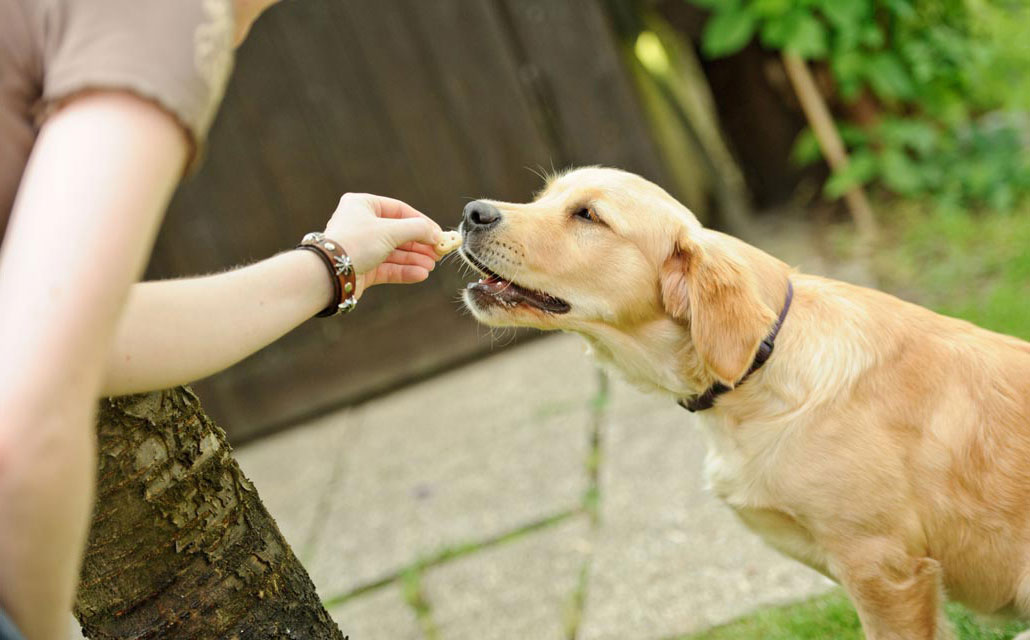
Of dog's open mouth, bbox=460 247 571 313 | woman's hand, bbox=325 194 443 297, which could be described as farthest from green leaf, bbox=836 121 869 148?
woman's hand, bbox=325 194 443 297

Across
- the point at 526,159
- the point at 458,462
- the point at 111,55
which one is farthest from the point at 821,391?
the point at 526,159

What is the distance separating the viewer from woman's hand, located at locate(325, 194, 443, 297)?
7.10ft

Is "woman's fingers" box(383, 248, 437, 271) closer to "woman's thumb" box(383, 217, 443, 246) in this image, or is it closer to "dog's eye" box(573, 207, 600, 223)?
"woman's thumb" box(383, 217, 443, 246)

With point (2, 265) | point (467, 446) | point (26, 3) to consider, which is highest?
point (26, 3)

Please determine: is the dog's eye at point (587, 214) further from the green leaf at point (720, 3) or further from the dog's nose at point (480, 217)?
the green leaf at point (720, 3)

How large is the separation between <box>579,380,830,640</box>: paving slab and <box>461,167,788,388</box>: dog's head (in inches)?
25.0

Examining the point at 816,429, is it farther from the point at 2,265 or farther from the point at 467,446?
the point at 467,446

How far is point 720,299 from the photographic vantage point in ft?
7.96

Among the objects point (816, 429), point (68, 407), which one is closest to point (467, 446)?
point (816, 429)

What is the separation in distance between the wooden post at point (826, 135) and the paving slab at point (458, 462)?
1620 millimetres

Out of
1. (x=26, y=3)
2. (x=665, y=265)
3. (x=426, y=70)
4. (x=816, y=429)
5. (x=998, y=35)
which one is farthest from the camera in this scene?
(x=998, y=35)

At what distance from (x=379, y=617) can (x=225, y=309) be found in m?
1.79

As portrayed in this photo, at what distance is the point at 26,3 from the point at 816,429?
1.82 m

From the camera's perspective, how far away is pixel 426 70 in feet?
17.4
